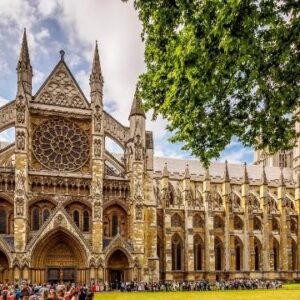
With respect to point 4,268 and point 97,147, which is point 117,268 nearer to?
point 4,268

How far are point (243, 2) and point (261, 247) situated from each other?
2286 inches

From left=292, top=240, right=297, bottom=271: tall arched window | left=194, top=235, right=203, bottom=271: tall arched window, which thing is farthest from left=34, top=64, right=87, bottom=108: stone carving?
left=292, top=240, right=297, bottom=271: tall arched window

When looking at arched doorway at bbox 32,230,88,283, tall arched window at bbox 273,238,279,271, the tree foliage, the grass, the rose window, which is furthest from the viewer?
tall arched window at bbox 273,238,279,271

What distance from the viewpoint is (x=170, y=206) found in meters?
63.5

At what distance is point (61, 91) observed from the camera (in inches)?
1815

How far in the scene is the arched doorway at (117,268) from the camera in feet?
144

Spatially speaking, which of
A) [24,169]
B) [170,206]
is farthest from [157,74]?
[170,206]

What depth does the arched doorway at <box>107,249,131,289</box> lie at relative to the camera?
43906mm

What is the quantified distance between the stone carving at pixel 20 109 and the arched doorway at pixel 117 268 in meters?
13.9

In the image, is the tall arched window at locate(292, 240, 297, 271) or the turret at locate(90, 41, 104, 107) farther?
the tall arched window at locate(292, 240, 297, 271)

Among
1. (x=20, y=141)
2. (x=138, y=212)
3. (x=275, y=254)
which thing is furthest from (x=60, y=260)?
(x=275, y=254)

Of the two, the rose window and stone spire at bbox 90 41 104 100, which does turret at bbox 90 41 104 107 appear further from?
the rose window

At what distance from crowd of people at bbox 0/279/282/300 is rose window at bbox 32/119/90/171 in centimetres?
1092

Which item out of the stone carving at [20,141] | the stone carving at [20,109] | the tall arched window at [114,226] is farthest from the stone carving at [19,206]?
the tall arched window at [114,226]
